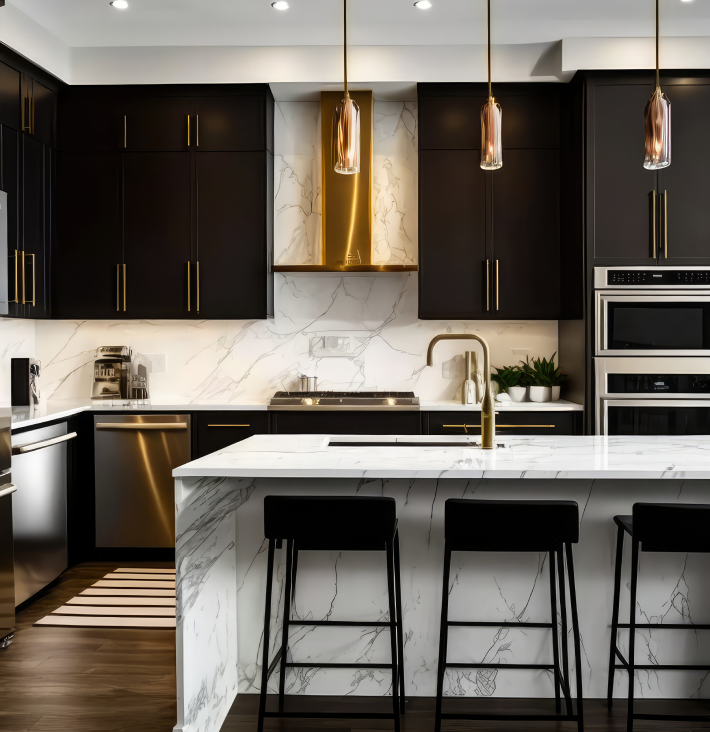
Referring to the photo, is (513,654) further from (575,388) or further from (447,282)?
(447,282)

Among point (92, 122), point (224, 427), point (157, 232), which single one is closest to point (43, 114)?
point (92, 122)

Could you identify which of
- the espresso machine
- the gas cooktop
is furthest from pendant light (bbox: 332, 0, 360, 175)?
the espresso machine

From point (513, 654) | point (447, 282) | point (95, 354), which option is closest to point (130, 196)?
point (95, 354)

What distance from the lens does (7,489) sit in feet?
9.29

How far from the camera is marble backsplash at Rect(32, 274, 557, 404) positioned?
14.8 feet

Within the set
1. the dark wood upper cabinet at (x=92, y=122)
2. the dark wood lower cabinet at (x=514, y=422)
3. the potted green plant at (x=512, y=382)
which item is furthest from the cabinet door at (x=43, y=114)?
the potted green plant at (x=512, y=382)

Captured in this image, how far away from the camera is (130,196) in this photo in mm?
4145

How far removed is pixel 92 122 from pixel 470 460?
11.0 ft

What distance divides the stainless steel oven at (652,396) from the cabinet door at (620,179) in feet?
2.01

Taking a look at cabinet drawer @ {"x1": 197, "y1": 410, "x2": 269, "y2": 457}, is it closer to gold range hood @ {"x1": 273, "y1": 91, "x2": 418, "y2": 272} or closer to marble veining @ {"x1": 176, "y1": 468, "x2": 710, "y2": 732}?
gold range hood @ {"x1": 273, "y1": 91, "x2": 418, "y2": 272}

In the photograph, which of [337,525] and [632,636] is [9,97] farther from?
[632,636]

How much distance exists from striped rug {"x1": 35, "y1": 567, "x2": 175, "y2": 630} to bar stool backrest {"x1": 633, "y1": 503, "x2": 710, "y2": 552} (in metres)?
2.11

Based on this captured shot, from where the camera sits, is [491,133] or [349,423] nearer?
[491,133]

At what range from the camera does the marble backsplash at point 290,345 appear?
4.50 meters
